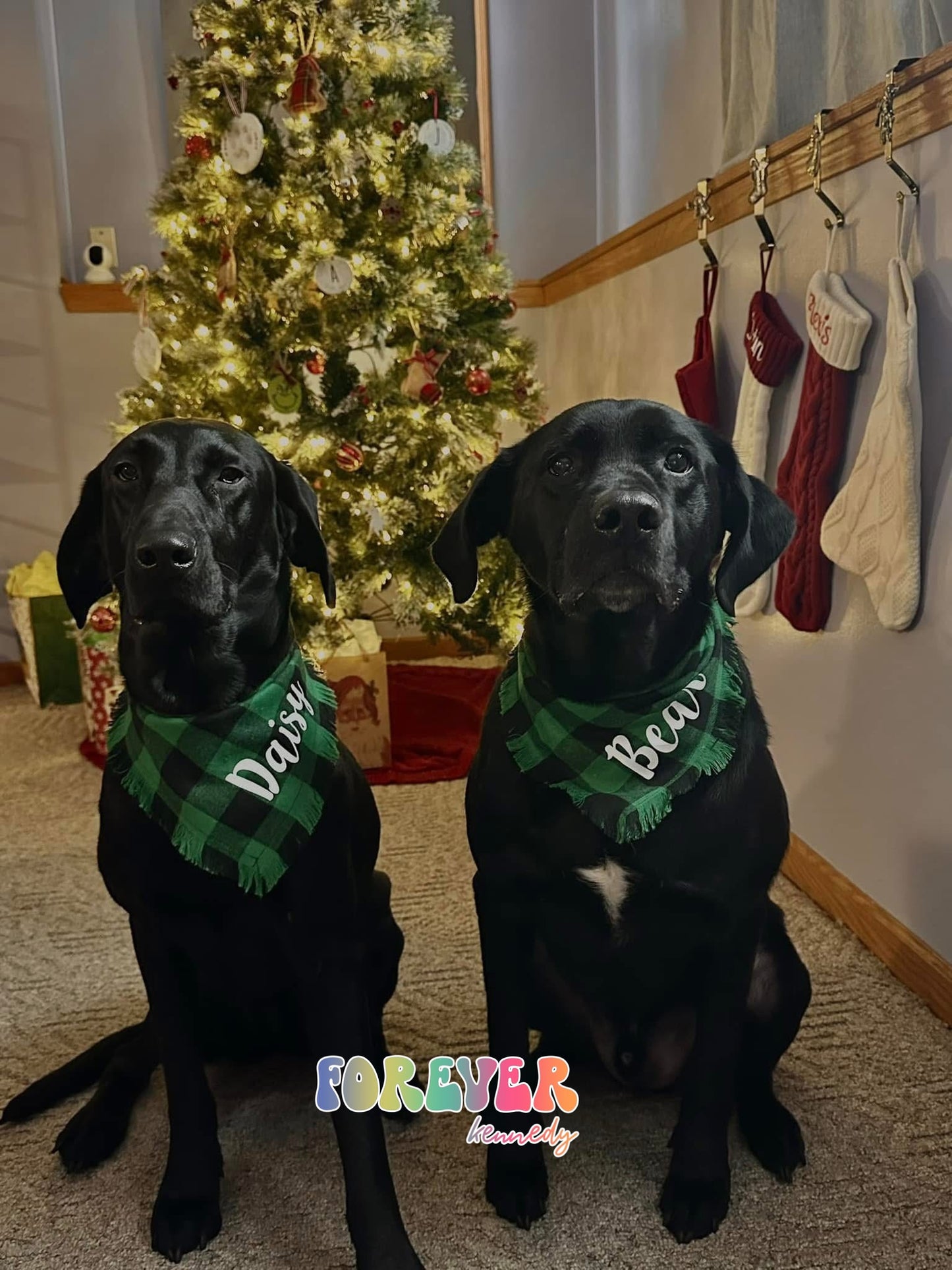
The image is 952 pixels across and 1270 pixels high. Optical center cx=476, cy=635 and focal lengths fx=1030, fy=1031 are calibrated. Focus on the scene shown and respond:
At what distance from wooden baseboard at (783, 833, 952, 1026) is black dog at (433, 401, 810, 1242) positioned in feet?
1.48

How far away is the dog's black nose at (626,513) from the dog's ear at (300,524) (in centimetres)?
34

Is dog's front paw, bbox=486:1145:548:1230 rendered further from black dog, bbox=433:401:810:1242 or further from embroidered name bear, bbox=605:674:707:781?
embroidered name bear, bbox=605:674:707:781

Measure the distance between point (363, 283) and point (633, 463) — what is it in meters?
1.60

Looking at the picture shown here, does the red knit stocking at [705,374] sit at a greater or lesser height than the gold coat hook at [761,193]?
lesser

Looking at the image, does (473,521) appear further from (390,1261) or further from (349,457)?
(349,457)

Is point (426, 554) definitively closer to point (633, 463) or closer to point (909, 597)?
point (909, 597)

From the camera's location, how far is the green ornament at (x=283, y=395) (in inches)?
97.8

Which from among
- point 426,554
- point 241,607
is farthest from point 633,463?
point 426,554

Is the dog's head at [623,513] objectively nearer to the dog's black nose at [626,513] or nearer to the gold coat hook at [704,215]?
the dog's black nose at [626,513]

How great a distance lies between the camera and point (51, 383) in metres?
3.57

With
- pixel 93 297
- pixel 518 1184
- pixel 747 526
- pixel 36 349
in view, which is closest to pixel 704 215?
pixel 747 526

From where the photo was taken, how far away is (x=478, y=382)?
254cm

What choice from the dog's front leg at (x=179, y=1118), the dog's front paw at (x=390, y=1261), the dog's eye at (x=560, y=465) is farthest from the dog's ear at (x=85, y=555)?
the dog's front paw at (x=390, y=1261)

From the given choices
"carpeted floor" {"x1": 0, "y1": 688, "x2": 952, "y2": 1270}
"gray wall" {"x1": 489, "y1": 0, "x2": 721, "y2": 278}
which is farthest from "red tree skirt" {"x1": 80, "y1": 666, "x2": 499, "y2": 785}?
"gray wall" {"x1": 489, "y1": 0, "x2": 721, "y2": 278}
